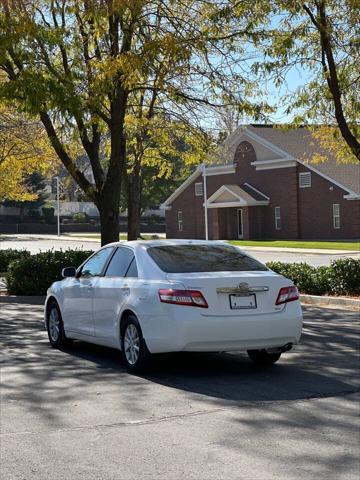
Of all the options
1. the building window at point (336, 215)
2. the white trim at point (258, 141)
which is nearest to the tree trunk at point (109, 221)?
the building window at point (336, 215)

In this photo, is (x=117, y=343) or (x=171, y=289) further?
(x=117, y=343)

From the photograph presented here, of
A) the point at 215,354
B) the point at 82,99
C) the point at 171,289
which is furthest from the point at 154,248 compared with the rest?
the point at 82,99

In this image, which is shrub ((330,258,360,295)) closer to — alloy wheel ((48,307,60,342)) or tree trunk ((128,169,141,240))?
tree trunk ((128,169,141,240))

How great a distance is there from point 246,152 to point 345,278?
1490 inches

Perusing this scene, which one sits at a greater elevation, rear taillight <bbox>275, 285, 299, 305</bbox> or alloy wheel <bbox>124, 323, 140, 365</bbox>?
rear taillight <bbox>275, 285, 299, 305</bbox>

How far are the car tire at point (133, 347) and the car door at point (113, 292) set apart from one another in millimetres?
206

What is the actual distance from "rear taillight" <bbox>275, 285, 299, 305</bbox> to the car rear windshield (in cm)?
48

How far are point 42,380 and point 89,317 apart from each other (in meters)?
1.50

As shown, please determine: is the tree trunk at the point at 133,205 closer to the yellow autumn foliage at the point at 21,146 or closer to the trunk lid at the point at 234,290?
the yellow autumn foliage at the point at 21,146

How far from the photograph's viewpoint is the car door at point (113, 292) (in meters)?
8.88

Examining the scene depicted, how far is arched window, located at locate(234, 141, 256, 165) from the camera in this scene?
5319cm

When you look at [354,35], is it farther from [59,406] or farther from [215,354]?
[59,406]

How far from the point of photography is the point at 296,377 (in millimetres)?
8328

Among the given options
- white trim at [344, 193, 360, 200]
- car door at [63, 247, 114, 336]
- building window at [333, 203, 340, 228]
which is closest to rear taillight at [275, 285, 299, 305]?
car door at [63, 247, 114, 336]
